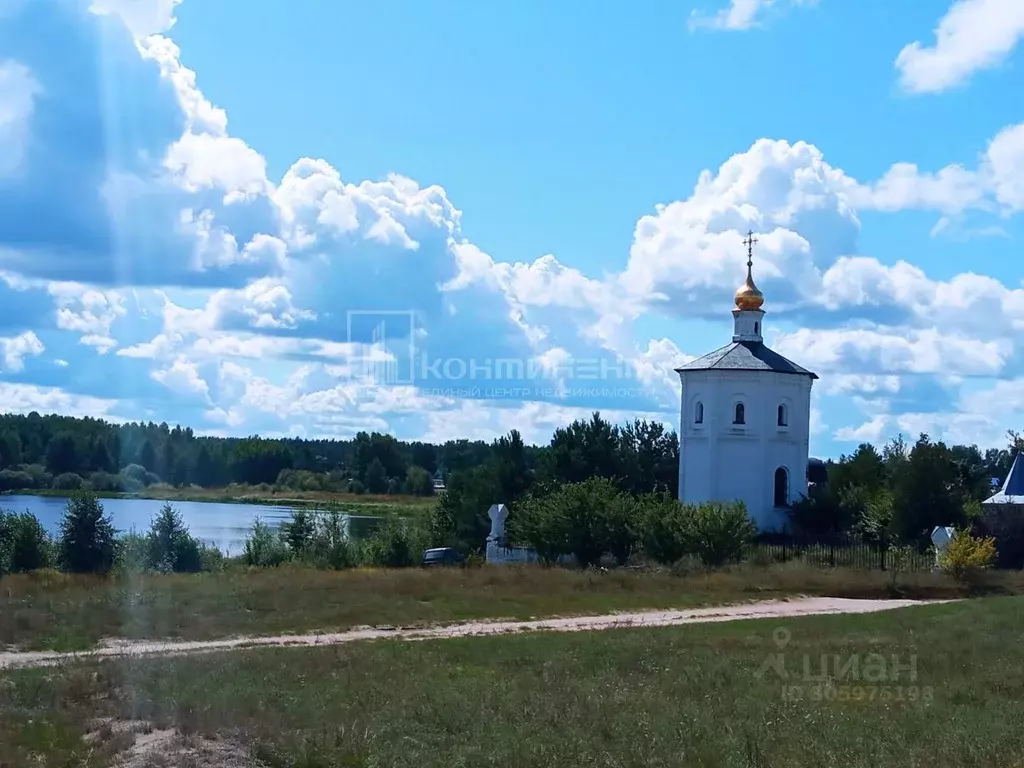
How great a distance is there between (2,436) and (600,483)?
77.6 metres

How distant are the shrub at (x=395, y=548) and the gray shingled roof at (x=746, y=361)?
11795 millimetres

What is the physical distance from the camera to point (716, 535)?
31.5 metres

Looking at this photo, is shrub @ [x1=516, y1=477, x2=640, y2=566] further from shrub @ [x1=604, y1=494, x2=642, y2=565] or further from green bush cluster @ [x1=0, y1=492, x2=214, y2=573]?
green bush cluster @ [x1=0, y1=492, x2=214, y2=573]

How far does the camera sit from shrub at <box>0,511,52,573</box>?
33594mm

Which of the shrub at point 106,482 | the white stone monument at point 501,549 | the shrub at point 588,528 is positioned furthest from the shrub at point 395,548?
the shrub at point 106,482

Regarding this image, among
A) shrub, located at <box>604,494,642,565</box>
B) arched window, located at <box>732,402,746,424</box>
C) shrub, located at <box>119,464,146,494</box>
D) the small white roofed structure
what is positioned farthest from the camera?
shrub, located at <box>119,464,146,494</box>

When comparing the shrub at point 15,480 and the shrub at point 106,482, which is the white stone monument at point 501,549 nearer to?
the shrub at point 106,482

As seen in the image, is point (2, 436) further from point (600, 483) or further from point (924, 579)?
point (924, 579)

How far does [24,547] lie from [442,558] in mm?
12012

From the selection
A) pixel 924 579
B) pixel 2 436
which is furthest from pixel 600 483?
pixel 2 436

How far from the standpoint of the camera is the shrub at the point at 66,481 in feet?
282

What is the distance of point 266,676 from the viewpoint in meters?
12.8

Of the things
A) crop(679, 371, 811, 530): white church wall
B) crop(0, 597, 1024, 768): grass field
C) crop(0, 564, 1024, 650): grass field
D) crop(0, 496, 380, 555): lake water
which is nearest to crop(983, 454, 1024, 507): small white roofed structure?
crop(0, 564, 1024, 650): grass field

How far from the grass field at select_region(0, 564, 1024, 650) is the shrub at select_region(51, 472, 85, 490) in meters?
62.5
